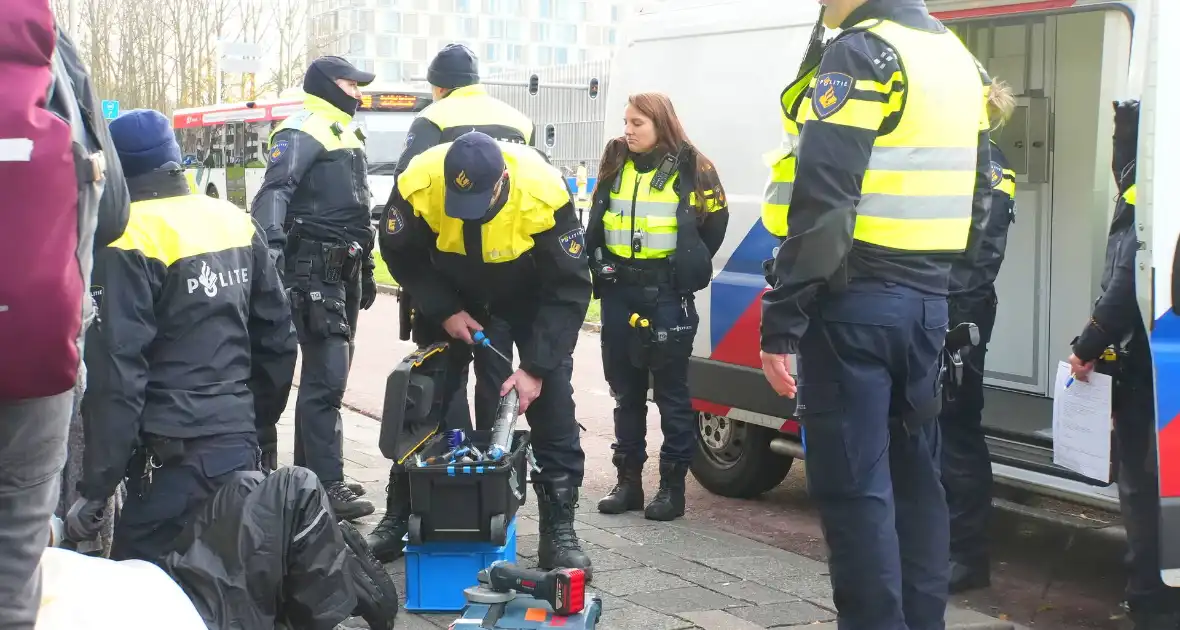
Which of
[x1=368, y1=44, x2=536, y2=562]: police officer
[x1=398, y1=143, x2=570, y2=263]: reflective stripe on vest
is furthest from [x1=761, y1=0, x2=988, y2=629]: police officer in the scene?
[x1=368, y1=44, x2=536, y2=562]: police officer

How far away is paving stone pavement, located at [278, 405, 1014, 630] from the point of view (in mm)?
4566

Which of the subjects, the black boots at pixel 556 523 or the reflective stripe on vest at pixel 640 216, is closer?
the black boots at pixel 556 523

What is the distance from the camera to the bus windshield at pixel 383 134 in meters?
26.2

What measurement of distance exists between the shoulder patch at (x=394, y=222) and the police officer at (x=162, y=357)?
3.09 ft

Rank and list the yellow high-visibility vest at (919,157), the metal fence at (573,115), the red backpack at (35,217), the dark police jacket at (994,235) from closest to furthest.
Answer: the red backpack at (35,217) → the yellow high-visibility vest at (919,157) → the dark police jacket at (994,235) → the metal fence at (573,115)

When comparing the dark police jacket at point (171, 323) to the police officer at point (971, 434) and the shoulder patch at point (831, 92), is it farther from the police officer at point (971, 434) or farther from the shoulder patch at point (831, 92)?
the police officer at point (971, 434)

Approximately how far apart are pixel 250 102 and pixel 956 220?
89.5 feet

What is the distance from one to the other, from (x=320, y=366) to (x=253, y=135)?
24.3 m

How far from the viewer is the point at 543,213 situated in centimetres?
480

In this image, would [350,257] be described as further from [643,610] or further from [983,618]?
[983,618]

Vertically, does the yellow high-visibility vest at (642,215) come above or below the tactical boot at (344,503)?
above

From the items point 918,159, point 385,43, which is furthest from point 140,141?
point 385,43

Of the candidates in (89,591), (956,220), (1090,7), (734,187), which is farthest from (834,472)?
(734,187)

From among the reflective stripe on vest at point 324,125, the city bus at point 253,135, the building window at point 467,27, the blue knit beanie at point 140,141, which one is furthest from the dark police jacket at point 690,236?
the building window at point 467,27
